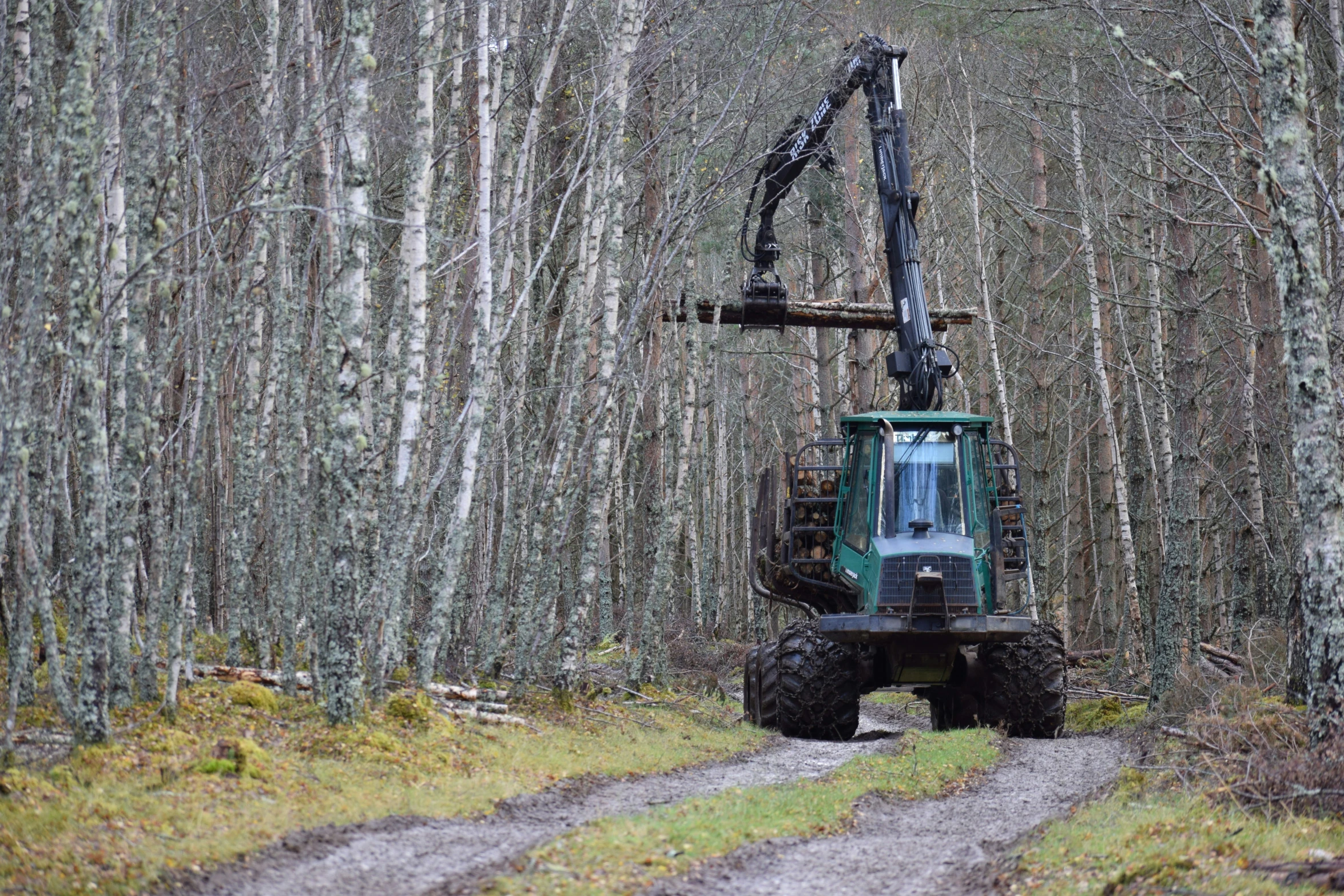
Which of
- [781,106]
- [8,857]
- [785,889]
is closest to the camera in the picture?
[8,857]

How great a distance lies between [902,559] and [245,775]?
578cm

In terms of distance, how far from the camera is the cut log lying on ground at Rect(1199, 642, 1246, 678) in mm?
12484

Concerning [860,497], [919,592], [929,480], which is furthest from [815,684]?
[929,480]

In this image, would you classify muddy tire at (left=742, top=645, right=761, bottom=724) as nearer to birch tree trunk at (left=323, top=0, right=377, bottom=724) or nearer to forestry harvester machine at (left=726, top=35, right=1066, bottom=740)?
forestry harvester machine at (left=726, top=35, right=1066, bottom=740)

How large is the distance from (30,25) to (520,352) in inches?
194

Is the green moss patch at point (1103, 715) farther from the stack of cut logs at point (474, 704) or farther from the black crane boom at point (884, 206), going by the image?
the stack of cut logs at point (474, 704)

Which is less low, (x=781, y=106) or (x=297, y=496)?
(x=781, y=106)

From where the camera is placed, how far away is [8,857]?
4.70 meters

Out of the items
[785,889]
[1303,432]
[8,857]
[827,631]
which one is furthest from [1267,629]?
[8,857]

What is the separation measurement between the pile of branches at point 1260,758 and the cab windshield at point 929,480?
267cm

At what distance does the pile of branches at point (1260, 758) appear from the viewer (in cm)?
575

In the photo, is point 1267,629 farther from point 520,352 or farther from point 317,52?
point 317,52

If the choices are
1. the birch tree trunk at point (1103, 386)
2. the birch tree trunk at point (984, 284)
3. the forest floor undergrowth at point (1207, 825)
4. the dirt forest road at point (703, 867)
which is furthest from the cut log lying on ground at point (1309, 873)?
the birch tree trunk at point (984, 284)

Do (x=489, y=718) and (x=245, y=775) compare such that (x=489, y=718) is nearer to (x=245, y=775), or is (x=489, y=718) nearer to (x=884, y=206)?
(x=245, y=775)
